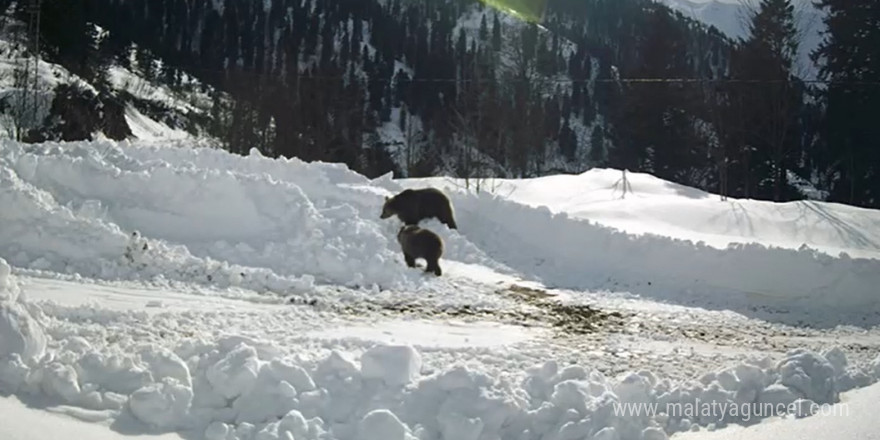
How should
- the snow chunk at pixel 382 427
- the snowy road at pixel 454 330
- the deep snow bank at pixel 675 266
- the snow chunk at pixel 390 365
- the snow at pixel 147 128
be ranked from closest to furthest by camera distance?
the snow chunk at pixel 382 427 < the snow chunk at pixel 390 365 < the snowy road at pixel 454 330 < the deep snow bank at pixel 675 266 < the snow at pixel 147 128

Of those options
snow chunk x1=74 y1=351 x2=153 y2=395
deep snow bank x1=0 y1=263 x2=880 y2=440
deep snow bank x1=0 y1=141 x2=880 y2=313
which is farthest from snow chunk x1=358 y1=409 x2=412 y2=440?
deep snow bank x1=0 y1=141 x2=880 y2=313

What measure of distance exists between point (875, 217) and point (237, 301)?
13174mm

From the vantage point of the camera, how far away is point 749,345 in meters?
7.89

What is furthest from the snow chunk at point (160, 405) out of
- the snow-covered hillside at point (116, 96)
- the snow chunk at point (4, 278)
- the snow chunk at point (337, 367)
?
the snow-covered hillside at point (116, 96)

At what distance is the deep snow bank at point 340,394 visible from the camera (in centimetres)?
432

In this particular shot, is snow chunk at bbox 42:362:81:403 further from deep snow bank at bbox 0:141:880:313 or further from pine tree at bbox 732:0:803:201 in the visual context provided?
pine tree at bbox 732:0:803:201

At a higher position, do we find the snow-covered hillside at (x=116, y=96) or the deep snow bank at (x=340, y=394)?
the snow-covered hillside at (x=116, y=96)

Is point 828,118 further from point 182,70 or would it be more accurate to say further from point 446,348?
point 182,70

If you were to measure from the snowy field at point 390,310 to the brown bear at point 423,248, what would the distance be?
0.82 feet

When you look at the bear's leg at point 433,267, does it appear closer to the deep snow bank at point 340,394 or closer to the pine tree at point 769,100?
the deep snow bank at point 340,394

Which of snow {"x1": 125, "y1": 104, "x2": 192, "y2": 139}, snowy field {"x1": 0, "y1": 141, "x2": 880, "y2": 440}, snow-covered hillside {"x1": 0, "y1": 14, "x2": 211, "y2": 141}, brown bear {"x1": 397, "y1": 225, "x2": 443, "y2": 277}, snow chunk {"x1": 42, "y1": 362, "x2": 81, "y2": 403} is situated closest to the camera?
snow chunk {"x1": 42, "y1": 362, "x2": 81, "y2": 403}

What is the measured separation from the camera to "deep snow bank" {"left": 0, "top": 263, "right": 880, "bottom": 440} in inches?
A: 170

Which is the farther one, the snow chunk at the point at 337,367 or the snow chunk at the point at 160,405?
the snow chunk at the point at 337,367

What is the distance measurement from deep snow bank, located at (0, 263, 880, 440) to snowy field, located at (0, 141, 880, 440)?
1 cm
